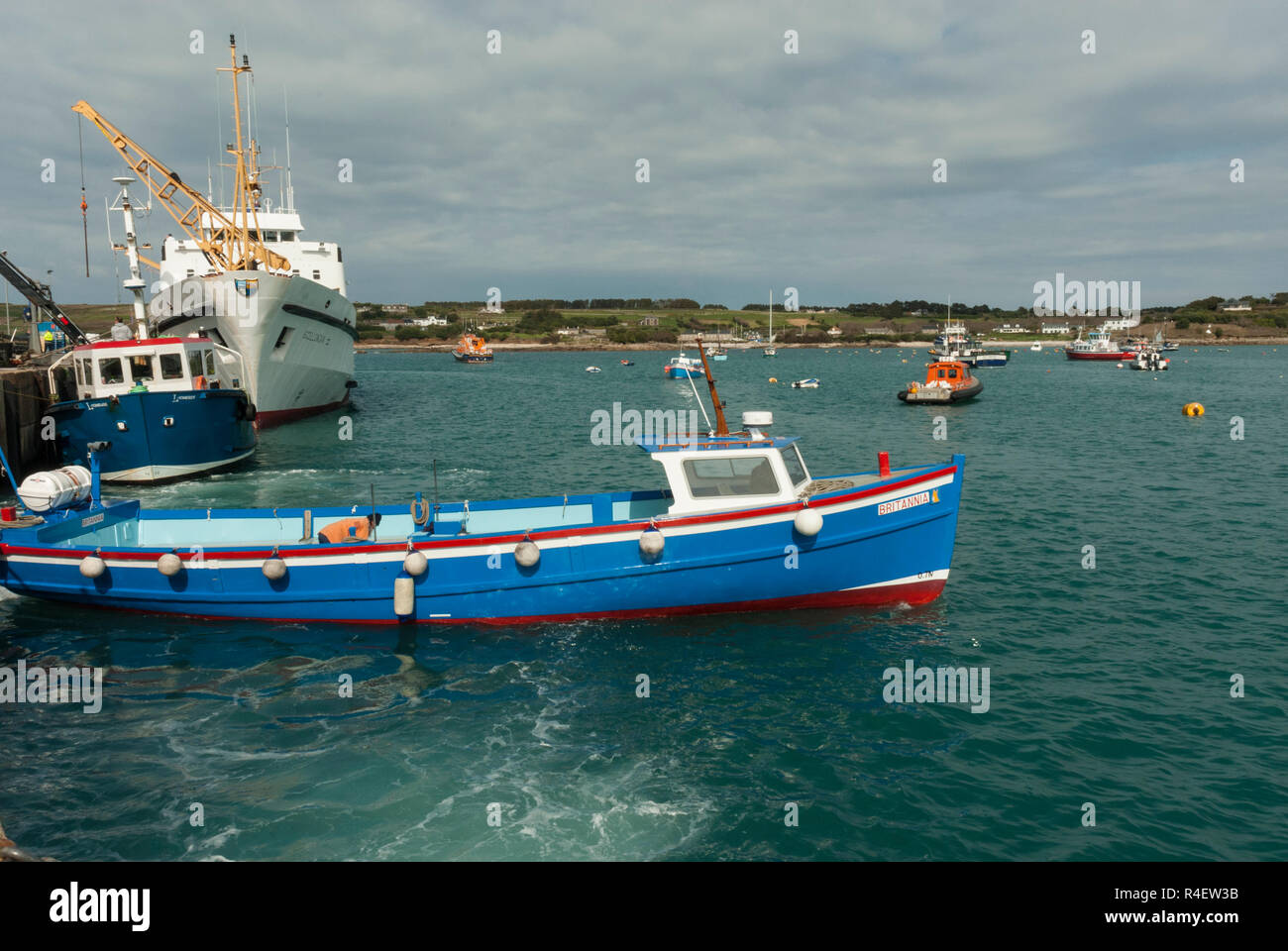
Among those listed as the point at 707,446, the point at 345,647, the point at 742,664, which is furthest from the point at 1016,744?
the point at 345,647

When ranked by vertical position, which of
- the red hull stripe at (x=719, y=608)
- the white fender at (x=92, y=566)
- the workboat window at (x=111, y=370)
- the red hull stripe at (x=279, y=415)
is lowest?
the red hull stripe at (x=719, y=608)

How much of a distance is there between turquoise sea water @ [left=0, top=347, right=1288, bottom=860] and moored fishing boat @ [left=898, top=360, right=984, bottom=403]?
128 feet

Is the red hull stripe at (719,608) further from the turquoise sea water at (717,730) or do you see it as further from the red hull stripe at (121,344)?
the red hull stripe at (121,344)

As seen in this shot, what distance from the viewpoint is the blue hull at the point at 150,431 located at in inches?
1132

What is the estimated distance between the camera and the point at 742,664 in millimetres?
14617

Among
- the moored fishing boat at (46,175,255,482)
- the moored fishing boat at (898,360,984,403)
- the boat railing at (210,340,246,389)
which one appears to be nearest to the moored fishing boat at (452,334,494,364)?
the moored fishing boat at (898,360,984,403)

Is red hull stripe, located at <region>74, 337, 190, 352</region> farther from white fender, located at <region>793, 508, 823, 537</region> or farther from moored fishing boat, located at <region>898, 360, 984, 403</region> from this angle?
moored fishing boat, located at <region>898, 360, 984, 403</region>

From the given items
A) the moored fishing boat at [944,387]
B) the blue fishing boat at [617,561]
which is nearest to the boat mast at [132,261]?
the blue fishing boat at [617,561]

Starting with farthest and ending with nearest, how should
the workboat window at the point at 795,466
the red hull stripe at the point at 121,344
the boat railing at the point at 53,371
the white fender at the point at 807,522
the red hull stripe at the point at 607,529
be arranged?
1. the boat railing at the point at 53,371
2. the red hull stripe at the point at 121,344
3. the workboat window at the point at 795,466
4. the red hull stripe at the point at 607,529
5. the white fender at the point at 807,522

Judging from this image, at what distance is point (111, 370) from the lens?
30250mm

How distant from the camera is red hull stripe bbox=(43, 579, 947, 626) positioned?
16.3m

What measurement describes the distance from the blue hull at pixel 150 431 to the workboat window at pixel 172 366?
180 centimetres

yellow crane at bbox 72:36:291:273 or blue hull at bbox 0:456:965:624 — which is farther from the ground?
yellow crane at bbox 72:36:291:273
